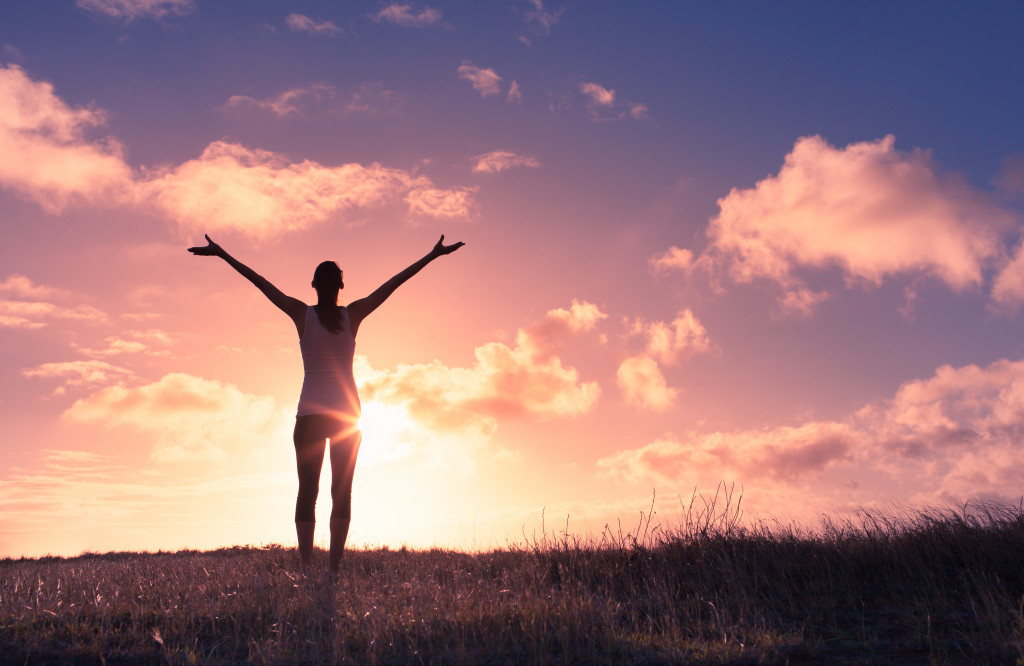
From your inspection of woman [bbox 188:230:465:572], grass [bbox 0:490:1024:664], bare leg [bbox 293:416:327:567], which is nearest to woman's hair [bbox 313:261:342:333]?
woman [bbox 188:230:465:572]

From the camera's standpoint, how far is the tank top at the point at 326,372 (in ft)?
22.9

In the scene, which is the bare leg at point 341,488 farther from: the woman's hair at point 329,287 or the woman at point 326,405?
the woman's hair at point 329,287

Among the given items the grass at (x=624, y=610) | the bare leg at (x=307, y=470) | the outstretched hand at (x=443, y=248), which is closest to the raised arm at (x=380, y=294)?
the outstretched hand at (x=443, y=248)

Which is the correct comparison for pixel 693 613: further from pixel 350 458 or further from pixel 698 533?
pixel 350 458

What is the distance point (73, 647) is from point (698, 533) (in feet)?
21.0

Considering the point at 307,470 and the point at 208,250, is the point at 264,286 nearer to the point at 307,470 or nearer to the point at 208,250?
the point at 208,250

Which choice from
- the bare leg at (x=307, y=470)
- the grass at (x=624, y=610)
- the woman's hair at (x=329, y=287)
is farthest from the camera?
the woman's hair at (x=329, y=287)

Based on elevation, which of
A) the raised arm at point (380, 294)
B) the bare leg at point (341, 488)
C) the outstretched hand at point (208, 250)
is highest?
the outstretched hand at point (208, 250)

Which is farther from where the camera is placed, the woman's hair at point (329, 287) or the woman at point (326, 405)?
the woman's hair at point (329, 287)

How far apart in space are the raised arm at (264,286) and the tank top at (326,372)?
0.20 metres

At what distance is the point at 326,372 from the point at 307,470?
99cm

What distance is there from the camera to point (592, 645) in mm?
4621

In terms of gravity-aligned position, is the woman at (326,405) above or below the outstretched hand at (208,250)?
below

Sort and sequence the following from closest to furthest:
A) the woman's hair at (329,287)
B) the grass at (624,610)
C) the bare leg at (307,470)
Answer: the grass at (624,610), the bare leg at (307,470), the woman's hair at (329,287)
